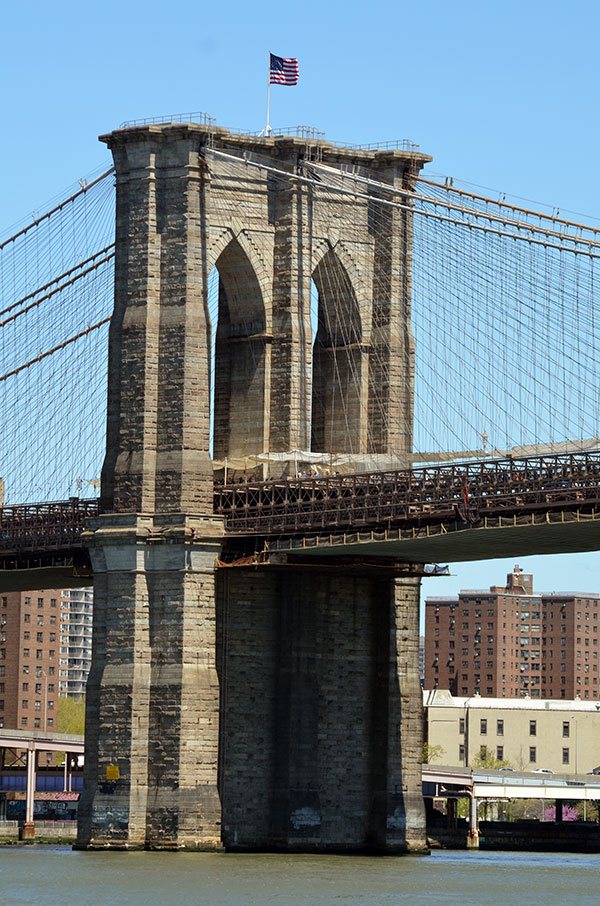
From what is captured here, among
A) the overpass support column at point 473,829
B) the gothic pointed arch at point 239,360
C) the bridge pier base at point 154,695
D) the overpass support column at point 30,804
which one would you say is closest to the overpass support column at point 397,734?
the gothic pointed arch at point 239,360

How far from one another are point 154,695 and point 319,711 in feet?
27.0

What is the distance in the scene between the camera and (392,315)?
10575cm

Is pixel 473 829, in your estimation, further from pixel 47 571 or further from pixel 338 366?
pixel 338 366

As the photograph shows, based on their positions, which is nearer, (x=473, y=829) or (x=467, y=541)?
(x=467, y=541)

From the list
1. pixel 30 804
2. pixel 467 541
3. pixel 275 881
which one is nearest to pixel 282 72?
pixel 467 541

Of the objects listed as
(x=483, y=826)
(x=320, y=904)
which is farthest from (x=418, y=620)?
(x=483, y=826)

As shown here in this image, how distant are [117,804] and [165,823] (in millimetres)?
2017

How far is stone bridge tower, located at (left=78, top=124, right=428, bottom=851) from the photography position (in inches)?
3821

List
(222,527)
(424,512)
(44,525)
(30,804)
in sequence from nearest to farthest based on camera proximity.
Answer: (424,512)
(222,527)
(44,525)
(30,804)

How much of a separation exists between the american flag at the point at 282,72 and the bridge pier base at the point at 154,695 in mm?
17611

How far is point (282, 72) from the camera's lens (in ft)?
335

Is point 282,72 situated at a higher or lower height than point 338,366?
higher

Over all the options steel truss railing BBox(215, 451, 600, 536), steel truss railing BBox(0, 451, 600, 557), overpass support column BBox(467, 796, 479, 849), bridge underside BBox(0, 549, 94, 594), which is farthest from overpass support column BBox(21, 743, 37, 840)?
steel truss railing BBox(215, 451, 600, 536)

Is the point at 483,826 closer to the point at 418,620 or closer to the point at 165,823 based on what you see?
the point at 418,620
